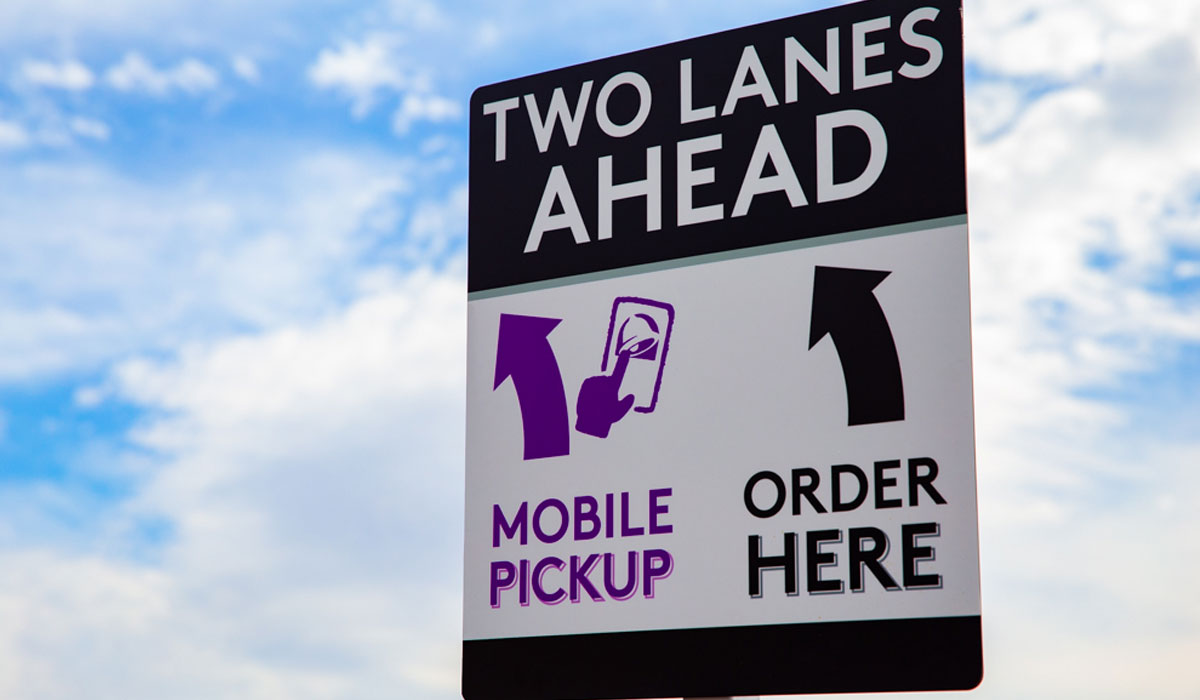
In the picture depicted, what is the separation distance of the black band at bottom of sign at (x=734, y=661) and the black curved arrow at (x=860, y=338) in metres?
0.78

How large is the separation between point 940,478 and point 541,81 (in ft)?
8.14

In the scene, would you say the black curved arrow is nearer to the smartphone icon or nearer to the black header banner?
the black header banner

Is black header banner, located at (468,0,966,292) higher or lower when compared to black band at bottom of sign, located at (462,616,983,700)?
higher

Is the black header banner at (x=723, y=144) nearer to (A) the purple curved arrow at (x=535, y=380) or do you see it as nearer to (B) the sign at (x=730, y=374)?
(B) the sign at (x=730, y=374)

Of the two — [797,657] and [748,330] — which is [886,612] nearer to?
[797,657]

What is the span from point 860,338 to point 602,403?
3.55ft

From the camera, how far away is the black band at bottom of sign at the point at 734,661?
5.34 meters

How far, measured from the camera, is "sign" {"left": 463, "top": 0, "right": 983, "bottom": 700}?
5.54m

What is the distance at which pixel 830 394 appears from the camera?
5730 millimetres

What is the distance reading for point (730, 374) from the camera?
5.92m

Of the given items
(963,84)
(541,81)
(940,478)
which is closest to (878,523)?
(940,478)

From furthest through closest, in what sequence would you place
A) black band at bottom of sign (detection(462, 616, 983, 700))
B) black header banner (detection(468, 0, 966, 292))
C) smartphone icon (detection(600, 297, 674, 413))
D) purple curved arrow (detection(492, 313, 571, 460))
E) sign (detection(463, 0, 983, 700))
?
purple curved arrow (detection(492, 313, 571, 460))
smartphone icon (detection(600, 297, 674, 413))
black header banner (detection(468, 0, 966, 292))
sign (detection(463, 0, 983, 700))
black band at bottom of sign (detection(462, 616, 983, 700))

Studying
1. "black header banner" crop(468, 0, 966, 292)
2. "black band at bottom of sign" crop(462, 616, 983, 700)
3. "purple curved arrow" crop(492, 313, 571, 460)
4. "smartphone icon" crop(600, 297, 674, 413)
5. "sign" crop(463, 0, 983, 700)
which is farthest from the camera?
"purple curved arrow" crop(492, 313, 571, 460)

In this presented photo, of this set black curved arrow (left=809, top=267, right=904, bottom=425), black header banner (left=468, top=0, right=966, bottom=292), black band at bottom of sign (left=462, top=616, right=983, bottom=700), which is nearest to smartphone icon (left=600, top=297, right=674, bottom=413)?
black header banner (left=468, top=0, right=966, bottom=292)
